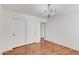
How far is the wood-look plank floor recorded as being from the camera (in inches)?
56.9

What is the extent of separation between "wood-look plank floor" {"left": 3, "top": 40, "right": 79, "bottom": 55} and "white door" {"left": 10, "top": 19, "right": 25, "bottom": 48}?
0.09 meters

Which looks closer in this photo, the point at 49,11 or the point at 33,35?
the point at 49,11

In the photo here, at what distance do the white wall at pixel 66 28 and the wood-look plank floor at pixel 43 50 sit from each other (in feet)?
0.24

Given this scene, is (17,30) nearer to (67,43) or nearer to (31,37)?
(31,37)

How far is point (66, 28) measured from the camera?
1521mm

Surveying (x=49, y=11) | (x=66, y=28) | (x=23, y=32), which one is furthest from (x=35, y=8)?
(x=66, y=28)

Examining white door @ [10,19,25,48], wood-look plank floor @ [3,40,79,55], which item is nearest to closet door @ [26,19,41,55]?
wood-look plank floor @ [3,40,79,55]

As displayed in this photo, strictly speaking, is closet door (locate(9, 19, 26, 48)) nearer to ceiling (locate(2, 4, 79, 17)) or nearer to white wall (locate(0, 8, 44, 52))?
white wall (locate(0, 8, 44, 52))

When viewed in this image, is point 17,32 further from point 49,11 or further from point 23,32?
point 49,11

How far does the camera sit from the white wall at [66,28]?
144cm

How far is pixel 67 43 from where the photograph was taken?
150cm

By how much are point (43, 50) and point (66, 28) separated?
20.4 inches
